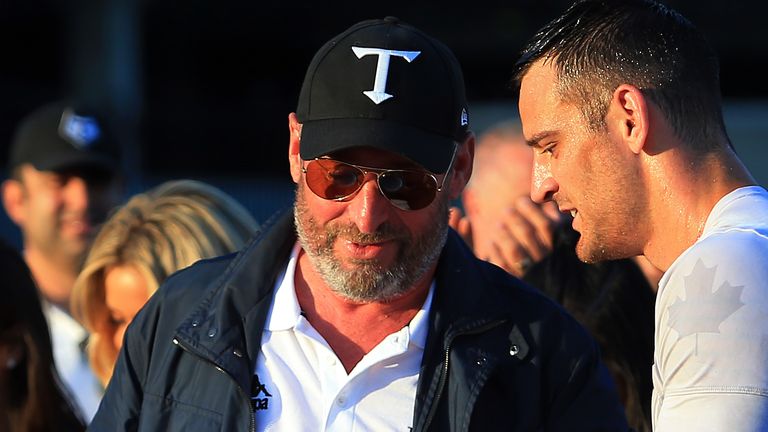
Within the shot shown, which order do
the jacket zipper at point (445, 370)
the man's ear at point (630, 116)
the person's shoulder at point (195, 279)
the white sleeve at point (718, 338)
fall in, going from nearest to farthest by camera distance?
the white sleeve at point (718, 338) < the man's ear at point (630, 116) < the jacket zipper at point (445, 370) < the person's shoulder at point (195, 279)

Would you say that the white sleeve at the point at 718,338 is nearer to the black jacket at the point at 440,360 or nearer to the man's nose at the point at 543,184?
the man's nose at the point at 543,184

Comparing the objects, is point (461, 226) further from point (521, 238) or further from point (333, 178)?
point (333, 178)

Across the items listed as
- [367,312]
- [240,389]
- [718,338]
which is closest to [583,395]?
[367,312]

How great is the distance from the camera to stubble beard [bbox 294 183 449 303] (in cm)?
300

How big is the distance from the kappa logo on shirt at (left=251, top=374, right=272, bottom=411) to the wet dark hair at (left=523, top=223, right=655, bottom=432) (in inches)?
45.4

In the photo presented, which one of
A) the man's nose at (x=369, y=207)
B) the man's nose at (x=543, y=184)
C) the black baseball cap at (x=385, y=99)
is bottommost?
the man's nose at (x=369, y=207)

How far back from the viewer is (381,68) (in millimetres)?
3012

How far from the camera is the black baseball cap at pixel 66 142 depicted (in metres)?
5.63

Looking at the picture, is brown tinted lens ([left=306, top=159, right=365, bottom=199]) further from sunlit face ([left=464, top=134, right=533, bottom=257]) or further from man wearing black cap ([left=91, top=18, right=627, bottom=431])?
sunlit face ([left=464, top=134, right=533, bottom=257])

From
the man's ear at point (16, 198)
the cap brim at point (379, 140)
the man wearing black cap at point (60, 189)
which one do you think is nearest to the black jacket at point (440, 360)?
the cap brim at point (379, 140)

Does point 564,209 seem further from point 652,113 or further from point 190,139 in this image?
point 190,139

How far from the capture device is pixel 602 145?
232 centimetres

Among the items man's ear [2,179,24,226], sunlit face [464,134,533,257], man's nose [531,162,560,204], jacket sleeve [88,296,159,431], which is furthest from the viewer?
man's ear [2,179,24,226]

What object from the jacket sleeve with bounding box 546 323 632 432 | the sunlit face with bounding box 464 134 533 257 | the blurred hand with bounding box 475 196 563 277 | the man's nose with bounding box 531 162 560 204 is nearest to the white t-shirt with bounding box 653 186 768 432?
the man's nose with bounding box 531 162 560 204
